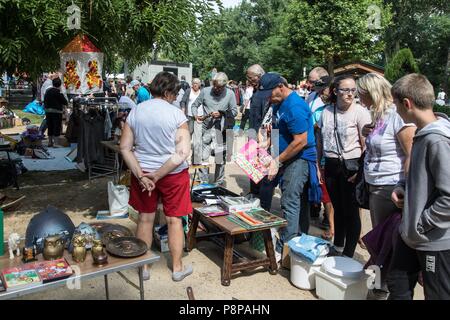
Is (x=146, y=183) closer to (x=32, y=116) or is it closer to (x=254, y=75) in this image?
(x=254, y=75)

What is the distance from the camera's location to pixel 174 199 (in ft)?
11.5

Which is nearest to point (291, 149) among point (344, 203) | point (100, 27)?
point (344, 203)

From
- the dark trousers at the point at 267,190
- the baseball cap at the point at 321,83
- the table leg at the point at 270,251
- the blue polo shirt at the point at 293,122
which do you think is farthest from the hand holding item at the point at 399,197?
the baseball cap at the point at 321,83

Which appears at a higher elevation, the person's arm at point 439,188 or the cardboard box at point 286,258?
the person's arm at point 439,188

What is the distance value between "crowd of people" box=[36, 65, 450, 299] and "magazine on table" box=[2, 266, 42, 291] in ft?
3.74

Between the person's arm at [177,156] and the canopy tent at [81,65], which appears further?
the canopy tent at [81,65]

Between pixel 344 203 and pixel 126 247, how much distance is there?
6.81 feet

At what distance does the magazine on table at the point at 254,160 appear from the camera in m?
3.96

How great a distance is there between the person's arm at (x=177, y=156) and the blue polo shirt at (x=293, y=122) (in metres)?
0.91

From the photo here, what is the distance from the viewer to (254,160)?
4066 millimetres

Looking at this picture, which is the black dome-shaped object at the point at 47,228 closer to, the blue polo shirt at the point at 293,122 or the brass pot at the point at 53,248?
the brass pot at the point at 53,248

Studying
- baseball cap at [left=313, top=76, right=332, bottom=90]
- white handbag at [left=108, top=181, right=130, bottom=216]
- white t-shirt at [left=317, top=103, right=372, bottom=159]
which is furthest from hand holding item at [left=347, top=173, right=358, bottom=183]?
white handbag at [left=108, top=181, right=130, bottom=216]

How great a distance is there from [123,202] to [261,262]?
233cm
